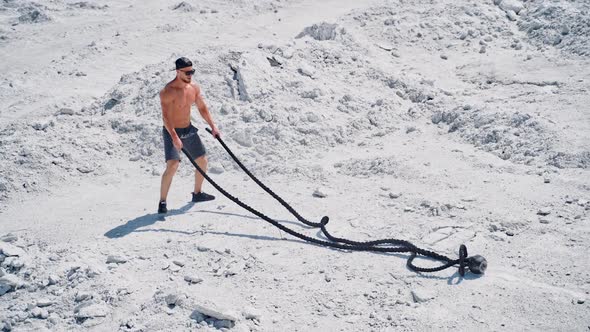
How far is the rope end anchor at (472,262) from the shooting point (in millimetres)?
4363

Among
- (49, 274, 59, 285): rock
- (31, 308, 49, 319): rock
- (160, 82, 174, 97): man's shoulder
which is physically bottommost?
(31, 308, 49, 319): rock

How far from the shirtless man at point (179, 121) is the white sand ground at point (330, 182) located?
20.9 inches

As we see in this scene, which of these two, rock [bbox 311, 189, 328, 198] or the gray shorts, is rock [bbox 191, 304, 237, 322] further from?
rock [bbox 311, 189, 328, 198]

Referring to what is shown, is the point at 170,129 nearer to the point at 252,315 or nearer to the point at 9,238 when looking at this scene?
the point at 9,238

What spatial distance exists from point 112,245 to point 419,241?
3117 millimetres

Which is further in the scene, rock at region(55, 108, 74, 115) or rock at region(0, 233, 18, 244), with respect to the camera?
rock at region(55, 108, 74, 115)

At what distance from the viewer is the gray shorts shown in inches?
219

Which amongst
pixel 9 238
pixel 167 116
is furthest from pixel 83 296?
pixel 167 116

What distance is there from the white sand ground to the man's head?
158 centimetres

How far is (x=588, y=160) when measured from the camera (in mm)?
6188

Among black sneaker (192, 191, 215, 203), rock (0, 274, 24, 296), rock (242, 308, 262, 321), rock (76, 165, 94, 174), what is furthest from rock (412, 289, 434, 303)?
rock (76, 165, 94, 174)

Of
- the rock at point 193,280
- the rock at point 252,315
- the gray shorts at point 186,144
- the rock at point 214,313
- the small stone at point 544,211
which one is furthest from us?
the gray shorts at point 186,144

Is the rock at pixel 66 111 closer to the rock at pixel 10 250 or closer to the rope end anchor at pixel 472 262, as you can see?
the rock at pixel 10 250

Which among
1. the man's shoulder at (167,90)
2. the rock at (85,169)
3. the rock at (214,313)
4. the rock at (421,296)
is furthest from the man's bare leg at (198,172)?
the rock at (421,296)
